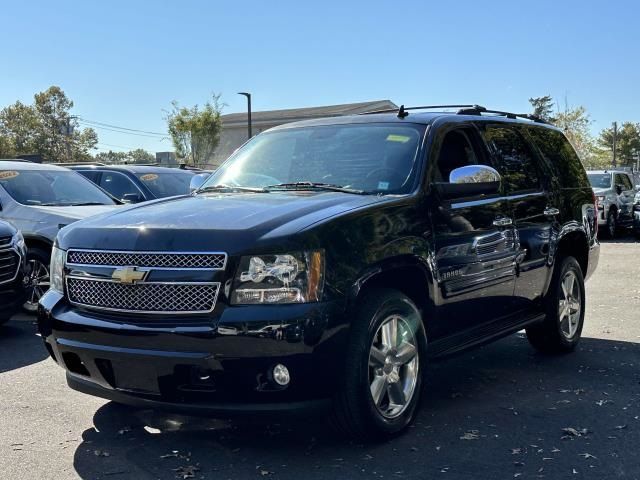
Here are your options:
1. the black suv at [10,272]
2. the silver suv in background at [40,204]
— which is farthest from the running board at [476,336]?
the silver suv in background at [40,204]

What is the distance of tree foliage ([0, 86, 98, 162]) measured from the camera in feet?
206

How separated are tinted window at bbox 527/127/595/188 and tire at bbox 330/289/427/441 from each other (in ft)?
8.57

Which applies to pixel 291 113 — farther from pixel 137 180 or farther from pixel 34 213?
pixel 34 213

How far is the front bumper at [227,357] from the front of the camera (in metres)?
3.47

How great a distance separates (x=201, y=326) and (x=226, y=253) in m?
0.37

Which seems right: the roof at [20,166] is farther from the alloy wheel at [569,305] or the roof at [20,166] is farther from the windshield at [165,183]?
the alloy wheel at [569,305]

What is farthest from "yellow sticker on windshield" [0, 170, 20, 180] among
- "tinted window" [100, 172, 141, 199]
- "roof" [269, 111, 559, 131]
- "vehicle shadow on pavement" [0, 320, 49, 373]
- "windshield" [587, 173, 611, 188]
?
"windshield" [587, 173, 611, 188]

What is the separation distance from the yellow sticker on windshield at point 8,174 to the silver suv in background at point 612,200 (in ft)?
45.9

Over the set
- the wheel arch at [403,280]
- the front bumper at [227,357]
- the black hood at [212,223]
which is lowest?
the front bumper at [227,357]

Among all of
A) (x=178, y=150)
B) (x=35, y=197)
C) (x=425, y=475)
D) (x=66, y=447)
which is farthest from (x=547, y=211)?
(x=178, y=150)

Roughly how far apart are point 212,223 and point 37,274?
5130 millimetres

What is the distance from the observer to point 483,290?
192 inches

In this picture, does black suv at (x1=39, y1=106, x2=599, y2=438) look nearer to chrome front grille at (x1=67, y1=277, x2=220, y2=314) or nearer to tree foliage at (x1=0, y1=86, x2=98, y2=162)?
chrome front grille at (x1=67, y1=277, x2=220, y2=314)

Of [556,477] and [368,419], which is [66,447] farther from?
[556,477]
